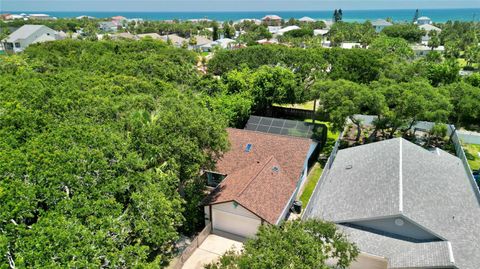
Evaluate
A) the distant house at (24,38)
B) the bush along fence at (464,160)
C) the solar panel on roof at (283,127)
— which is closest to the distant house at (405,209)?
the bush along fence at (464,160)

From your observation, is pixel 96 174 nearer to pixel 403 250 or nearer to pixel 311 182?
pixel 403 250

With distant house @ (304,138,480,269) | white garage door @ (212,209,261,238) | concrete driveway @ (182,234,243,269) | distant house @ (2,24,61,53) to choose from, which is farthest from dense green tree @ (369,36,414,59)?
distant house @ (2,24,61,53)

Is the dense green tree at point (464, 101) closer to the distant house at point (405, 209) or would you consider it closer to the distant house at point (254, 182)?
the distant house at point (405, 209)

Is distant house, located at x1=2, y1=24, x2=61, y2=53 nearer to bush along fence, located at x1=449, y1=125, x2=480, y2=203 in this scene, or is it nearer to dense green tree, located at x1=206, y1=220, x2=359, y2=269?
bush along fence, located at x1=449, y1=125, x2=480, y2=203

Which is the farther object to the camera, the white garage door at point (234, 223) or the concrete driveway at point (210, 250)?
the white garage door at point (234, 223)

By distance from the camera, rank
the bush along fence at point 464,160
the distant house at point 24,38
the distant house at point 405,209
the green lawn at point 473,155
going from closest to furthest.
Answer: the distant house at point 405,209 → the bush along fence at point 464,160 → the green lawn at point 473,155 → the distant house at point 24,38

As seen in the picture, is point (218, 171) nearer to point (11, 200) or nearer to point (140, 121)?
point (140, 121)

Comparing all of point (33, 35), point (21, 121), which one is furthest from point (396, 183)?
point (33, 35)

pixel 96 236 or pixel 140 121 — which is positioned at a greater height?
pixel 140 121
